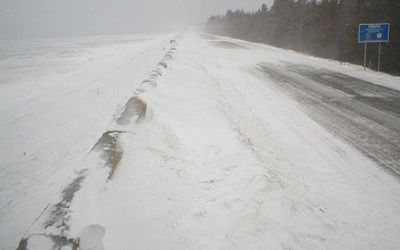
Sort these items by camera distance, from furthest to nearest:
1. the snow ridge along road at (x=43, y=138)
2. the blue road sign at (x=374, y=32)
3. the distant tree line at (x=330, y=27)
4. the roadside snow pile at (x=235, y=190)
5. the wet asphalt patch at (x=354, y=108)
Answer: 1. the distant tree line at (x=330, y=27)
2. the blue road sign at (x=374, y=32)
3. the wet asphalt patch at (x=354, y=108)
4. the snow ridge along road at (x=43, y=138)
5. the roadside snow pile at (x=235, y=190)

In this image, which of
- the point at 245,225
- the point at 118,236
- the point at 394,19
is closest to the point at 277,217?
the point at 245,225

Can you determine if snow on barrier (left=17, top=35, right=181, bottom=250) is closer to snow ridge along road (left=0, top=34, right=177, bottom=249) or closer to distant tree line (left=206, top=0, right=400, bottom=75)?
snow ridge along road (left=0, top=34, right=177, bottom=249)

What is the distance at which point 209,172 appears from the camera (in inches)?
157

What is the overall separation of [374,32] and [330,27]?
11503mm

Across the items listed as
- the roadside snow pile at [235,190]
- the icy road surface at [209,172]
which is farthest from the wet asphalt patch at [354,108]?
the roadside snow pile at [235,190]

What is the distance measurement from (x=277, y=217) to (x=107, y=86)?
9529 millimetres

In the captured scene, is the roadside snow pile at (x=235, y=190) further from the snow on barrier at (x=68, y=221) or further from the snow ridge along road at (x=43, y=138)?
the snow ridge along road at (x=43, y=138)

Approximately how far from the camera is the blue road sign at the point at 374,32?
1249 centimetres

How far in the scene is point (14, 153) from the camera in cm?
566

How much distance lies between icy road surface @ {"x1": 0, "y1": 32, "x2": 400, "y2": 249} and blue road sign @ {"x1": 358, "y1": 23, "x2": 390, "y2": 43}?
20.1 ft

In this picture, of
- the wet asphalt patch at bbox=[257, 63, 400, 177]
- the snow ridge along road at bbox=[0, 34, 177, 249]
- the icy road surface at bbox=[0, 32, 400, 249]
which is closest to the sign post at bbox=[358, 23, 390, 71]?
the wet asphalt patch at bbox=[257, 63, 400, 177]

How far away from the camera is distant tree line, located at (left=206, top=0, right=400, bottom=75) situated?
1483 cm

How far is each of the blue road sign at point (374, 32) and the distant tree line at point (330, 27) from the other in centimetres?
269

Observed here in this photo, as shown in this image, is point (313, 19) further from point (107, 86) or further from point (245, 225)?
point (245, 225)
